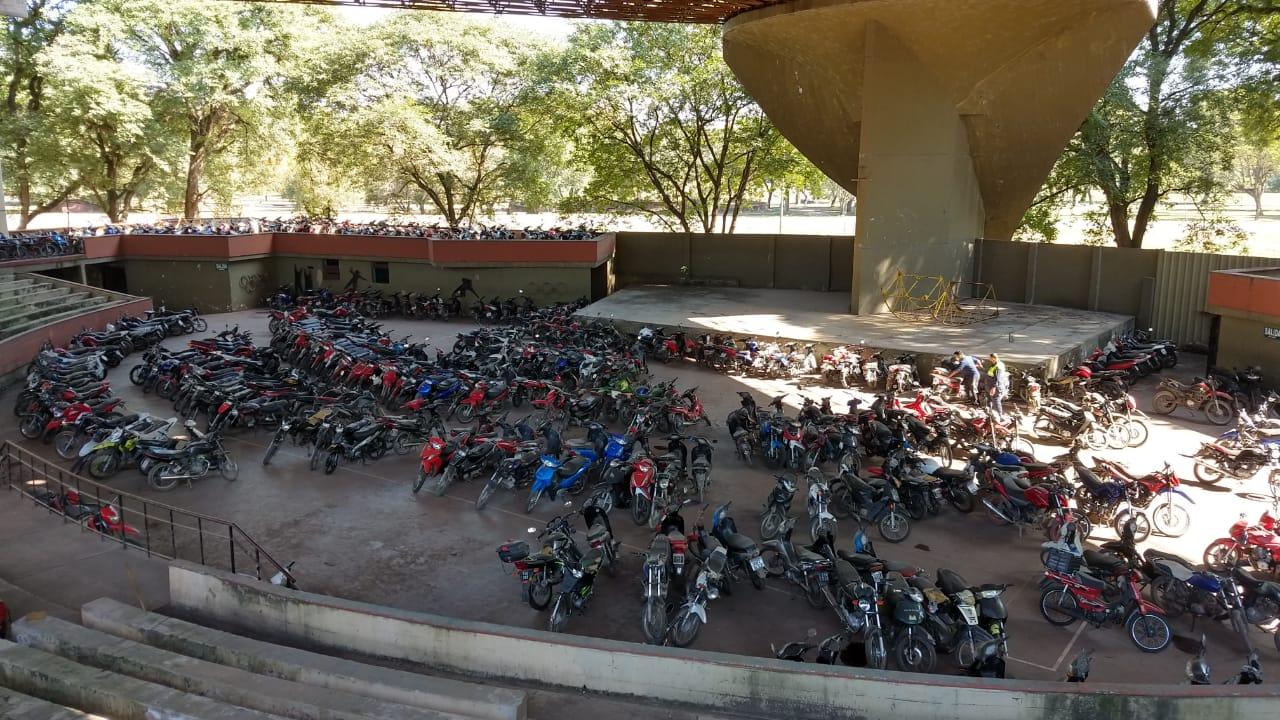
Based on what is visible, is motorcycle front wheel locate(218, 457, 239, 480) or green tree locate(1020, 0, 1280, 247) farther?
green tree locate(1020, 0, 1280, 247)

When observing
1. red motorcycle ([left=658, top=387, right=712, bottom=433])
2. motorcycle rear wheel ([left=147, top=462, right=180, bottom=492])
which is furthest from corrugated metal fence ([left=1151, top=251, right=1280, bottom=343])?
motorcycle rear wheel ([left=147, top=462, right=180, bottom=492])

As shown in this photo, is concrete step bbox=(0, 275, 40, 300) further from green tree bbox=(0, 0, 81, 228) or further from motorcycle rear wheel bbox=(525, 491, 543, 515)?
motorcycle rear wheel bbox=(525, 491, 543, 515)

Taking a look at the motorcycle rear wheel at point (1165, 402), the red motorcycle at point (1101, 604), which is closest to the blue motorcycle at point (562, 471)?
the red motorcycle at point (1101, 604)

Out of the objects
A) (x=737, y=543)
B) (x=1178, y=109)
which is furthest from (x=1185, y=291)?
(x=737, y=543)

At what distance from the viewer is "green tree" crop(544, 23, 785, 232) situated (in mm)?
26922

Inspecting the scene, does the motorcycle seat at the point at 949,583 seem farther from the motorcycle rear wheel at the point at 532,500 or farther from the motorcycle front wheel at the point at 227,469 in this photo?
Result: the motorcycle front wheel at the point at 227,469

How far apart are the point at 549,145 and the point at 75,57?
13617 mm

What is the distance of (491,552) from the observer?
357 inches

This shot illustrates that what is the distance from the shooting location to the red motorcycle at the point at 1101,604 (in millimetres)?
7102

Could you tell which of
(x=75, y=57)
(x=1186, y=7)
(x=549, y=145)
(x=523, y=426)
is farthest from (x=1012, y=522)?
(x=75, y=57)

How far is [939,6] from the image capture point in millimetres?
18109

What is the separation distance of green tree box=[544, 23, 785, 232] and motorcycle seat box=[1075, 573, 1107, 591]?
2181 cm

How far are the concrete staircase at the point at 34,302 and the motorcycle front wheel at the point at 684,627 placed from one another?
17.3 metres

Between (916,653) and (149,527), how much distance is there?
7.76m
